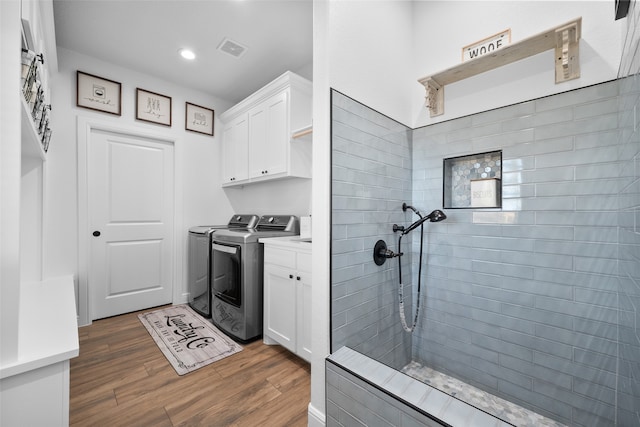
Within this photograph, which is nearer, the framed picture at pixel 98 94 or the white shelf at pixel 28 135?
the white shelf at pixel 28 135

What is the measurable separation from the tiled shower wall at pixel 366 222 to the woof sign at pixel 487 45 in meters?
0.59

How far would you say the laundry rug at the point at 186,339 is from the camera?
206 cm

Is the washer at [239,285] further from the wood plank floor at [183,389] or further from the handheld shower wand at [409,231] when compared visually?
the handheld shower wand at [409,231]

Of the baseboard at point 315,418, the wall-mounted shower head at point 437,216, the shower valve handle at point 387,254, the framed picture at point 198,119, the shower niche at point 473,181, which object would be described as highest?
the framed picture at point 198,119

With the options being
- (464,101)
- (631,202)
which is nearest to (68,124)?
(464,101)

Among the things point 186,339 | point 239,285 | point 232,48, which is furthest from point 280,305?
point 232,48

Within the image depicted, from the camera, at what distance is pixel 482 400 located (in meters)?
1.56

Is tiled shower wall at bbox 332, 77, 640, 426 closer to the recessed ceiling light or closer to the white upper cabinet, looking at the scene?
the white upper cabinet

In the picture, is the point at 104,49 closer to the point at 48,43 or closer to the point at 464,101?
the point at 48,43

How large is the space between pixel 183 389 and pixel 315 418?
0.94m

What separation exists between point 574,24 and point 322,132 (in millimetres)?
1276

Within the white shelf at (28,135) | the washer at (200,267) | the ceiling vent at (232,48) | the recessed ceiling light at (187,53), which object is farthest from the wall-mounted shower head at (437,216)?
the recessed ceiling light at (187,53)

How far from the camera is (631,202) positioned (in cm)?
103

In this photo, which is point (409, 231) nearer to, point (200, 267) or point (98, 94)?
point (200, 267)
